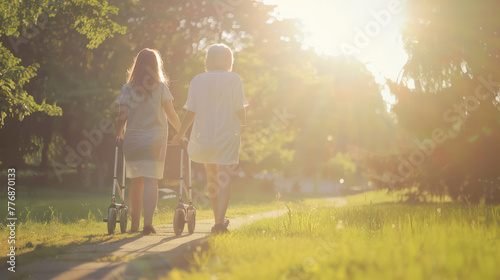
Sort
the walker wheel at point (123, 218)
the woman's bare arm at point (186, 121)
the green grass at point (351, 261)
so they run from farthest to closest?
the walker wheel at point (123, 218) < the woman's bare arm at point (186, 121) < the green grass at point (351, 261)

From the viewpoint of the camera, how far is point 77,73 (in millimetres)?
20141

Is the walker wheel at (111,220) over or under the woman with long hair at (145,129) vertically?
under

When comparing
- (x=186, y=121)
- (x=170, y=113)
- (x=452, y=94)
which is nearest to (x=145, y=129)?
(x=170, y=113)

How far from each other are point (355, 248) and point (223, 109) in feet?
9.20

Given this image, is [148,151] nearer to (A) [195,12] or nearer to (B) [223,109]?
(B) [223,109]

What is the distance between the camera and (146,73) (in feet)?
19.8

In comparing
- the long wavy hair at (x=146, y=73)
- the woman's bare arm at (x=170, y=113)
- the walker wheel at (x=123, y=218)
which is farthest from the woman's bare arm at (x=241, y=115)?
the walker wheel at (x=123, y=218)

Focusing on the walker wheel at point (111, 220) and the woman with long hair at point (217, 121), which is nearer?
the woman with long hair at point (217, 121)

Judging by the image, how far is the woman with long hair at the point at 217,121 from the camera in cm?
582

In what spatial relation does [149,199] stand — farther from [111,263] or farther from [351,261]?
[351,261]

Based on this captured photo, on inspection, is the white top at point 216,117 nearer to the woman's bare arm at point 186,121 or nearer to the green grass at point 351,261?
the woman's bare arm at point 186,121

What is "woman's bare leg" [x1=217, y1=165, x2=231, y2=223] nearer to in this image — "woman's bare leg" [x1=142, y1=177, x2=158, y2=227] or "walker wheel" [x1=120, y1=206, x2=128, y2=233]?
"woman's bare leg" [x1=142, y1=177, x2=158, y2=227]

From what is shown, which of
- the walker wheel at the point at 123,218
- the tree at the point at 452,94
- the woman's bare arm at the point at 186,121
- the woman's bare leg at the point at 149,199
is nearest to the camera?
the woman's bare leg at the point at 149,199

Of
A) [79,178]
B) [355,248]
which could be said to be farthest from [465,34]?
[79,178]
